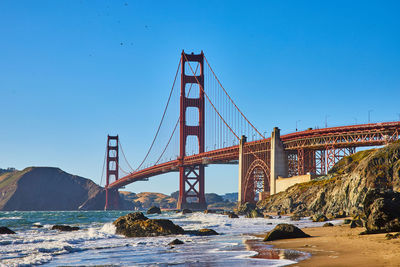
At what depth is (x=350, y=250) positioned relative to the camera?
47.7 feet

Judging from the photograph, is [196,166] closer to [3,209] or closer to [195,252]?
[195,252]

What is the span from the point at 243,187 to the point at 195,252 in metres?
74.1

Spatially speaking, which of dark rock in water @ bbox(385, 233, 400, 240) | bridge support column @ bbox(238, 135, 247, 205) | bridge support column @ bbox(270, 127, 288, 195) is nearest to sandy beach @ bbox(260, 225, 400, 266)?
dark rock in water @ bbox(385, 233, 400, 240)

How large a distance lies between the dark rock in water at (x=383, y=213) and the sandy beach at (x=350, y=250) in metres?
0.56

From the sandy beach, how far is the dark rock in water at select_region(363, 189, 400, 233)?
0.56 meters

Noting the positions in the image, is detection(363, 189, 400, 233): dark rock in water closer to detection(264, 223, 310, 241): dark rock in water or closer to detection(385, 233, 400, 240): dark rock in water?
detection(385, 233, 400, 240): dark rock in water

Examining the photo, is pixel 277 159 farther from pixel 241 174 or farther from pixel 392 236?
pixel 392 236

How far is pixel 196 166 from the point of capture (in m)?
107

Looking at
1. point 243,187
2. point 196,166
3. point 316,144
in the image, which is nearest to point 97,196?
point 196,166

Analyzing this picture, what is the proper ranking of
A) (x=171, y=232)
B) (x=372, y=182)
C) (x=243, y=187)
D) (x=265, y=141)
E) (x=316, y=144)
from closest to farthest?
(x=171, y=232) → (x=372, y=182) → (x=316, y=144) → (x=265, y=141) → (x=243, y=187)

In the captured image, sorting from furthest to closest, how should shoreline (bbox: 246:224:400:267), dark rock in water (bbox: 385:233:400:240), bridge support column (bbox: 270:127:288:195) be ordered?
bridge support column (bbox: 270:127:288:195), dark rock in water (bbox: 385:233:400:240), shoreline (bbox: 246:224:400:267)

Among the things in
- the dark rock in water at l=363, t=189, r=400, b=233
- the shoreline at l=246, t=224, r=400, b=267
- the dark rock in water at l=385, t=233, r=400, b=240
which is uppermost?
the dark rock in water at l=363, t=189, r=400, b=233

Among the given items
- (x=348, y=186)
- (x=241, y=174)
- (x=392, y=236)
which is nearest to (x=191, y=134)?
(x=241, y=174)

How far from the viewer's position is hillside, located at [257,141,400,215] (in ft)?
139
